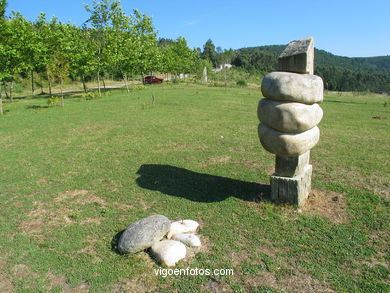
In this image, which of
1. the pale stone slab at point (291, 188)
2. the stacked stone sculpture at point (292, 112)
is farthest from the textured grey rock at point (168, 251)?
the stacked stone sculpture at point (292, 112)

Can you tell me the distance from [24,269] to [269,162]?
677 cm

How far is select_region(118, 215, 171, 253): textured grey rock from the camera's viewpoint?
4.77m

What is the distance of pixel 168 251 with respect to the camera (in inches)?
183

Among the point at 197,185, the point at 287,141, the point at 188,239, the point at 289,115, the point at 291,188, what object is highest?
the point at 289,115

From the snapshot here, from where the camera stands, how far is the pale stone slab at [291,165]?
588 centimetres

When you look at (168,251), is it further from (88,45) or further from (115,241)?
(88,45)

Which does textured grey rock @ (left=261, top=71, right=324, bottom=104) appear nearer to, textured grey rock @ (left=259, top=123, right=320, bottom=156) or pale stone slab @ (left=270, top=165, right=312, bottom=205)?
textured grey rock @ (left=259, top=123, right=320, bottom=156)

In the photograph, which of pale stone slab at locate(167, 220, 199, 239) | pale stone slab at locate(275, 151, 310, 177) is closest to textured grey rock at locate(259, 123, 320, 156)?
pale stone slab at locate(275, 151, 310, 177)

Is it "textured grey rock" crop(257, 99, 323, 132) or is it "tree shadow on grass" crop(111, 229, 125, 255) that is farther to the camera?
"textured grey rock" crop(257, 99, 323, 132)

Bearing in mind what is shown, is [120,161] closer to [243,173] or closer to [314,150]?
[243,173]

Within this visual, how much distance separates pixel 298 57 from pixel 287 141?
156 centimetres

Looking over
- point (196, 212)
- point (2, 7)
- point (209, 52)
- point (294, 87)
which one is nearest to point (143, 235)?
point (196, 212)

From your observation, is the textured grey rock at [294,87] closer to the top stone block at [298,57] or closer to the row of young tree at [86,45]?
the top stone block at [298,57]

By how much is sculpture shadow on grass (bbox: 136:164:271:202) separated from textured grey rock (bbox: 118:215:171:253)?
1.70 meters
